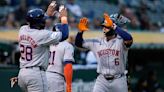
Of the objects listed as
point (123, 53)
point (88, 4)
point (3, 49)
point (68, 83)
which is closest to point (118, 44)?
point (123, 53)

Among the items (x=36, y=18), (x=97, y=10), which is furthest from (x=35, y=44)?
(x=97, y=10)

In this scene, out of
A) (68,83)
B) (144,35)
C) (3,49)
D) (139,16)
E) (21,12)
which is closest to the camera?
(68,83)

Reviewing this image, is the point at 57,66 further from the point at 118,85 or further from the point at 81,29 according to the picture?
the point at 118,85

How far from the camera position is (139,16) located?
1836 centimetres

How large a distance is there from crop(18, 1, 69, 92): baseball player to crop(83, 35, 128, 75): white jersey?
161 centimetres

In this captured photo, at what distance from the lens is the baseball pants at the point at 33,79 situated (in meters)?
8.31

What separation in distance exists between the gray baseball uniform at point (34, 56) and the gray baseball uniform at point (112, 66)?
5.34ft

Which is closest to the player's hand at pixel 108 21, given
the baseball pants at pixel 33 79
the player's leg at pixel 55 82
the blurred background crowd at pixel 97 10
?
the player's leg at pixel 55 82

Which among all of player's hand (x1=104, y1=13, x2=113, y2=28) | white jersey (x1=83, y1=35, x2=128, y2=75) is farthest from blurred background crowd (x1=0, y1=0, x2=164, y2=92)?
player's hand (x1=104, y1=13, x2=113, y2=28)

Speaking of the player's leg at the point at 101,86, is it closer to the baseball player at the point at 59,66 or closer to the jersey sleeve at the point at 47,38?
the baseball player at the point at 59,66

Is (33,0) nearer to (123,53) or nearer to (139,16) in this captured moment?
(139,16)

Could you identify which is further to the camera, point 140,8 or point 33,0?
point 140,8

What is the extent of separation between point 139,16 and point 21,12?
4.28 meters

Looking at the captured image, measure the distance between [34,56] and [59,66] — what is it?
4.71ft
